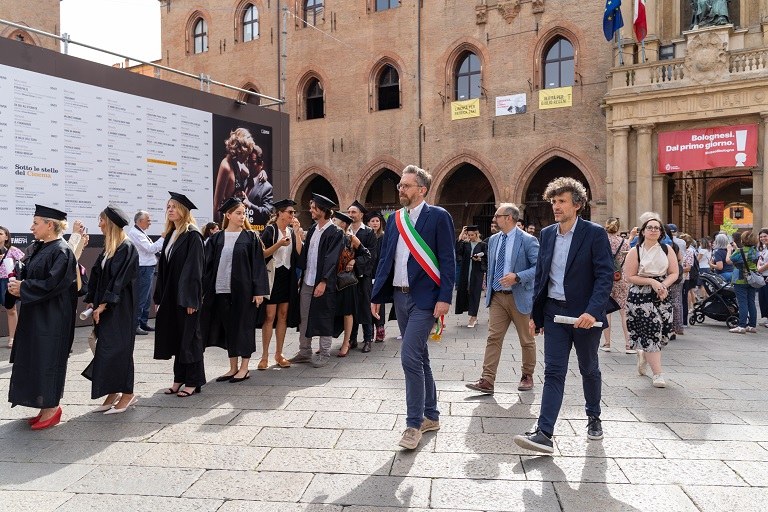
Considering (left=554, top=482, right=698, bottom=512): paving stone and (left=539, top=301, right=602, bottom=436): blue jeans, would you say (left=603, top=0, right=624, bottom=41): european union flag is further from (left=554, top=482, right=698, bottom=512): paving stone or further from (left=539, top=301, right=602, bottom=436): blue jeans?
(left=554, top=482, right=698, bottom=512): paving stone

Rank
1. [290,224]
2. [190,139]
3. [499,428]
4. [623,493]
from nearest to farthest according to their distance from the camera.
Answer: [623,493]
[499,428]
[290,224]
[190,139]

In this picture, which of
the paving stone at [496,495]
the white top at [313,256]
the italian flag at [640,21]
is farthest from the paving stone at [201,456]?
the italian flag at [640,21]

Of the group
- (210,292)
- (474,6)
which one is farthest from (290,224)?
(474,6)

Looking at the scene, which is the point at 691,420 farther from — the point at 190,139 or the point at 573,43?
the point at 573,43

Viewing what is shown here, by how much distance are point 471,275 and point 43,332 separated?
7475 mm

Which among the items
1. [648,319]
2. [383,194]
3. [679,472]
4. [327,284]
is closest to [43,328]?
[327,284]

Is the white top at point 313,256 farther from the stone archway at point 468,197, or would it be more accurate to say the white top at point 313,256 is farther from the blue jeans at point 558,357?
the stone archway at point 468,197

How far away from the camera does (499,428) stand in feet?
16.5

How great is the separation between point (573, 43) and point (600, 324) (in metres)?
18.4

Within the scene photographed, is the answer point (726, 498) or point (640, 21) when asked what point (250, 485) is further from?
point (640, 21)

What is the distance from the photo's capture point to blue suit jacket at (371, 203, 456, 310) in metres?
4.66

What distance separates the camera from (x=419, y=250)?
185 inches

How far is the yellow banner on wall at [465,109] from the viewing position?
872 inches

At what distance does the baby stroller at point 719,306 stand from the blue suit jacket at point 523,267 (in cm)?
682
